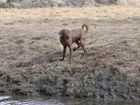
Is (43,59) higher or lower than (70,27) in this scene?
lower

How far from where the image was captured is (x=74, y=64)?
13.4 m

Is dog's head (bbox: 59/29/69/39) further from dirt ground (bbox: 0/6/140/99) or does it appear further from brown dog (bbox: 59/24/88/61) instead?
dirt ground (bbox: 0/6/140/99)

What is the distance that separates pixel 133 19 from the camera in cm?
2048

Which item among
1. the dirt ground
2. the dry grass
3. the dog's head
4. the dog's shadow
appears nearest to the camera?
the dirt ground

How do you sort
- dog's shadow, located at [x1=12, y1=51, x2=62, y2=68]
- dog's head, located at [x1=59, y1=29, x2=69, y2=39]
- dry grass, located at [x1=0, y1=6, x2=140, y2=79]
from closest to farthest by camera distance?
dog's head, located at [x1=59, y1=29, x2=69, y2=39] → dry grass, located at [x1=0, y1=6, x2=140, y2=79] → dog's shadow, located at [x1=12, y1=51, x2=62, y2=68]

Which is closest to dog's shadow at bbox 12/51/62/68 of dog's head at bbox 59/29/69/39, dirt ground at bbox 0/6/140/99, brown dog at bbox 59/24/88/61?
dirt ground at bbox 0/6/140/99

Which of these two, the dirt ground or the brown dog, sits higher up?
the brown dog

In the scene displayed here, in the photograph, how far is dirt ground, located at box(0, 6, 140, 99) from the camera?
1215cm

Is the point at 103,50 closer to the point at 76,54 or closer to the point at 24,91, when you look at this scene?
the point at 76,54

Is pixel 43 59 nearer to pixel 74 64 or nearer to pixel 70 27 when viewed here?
pixel 74 64

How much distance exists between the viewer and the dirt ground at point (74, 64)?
12.1 m

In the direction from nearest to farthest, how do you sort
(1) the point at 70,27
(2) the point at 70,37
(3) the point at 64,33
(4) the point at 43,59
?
(3) the point at 64,33 → (2) the point at 70,37 → (4) the point at 43,59 → (1) the point at 70,27

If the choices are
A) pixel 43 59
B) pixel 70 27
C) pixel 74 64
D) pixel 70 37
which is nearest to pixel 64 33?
pixel 70 37

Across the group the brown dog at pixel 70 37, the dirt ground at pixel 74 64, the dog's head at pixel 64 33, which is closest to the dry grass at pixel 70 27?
the dirt ground at pixel 74 64
